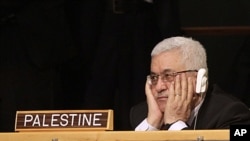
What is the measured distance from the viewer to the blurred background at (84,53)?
14.2 feet

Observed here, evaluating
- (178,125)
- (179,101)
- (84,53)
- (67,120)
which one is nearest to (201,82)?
(179,101)

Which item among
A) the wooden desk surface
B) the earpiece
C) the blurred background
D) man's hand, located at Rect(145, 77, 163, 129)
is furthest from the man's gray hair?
the wooden desk surface

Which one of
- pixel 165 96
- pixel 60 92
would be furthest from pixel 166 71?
pixel 60 92

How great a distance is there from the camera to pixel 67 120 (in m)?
2.87

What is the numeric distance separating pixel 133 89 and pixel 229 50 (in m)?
0.62

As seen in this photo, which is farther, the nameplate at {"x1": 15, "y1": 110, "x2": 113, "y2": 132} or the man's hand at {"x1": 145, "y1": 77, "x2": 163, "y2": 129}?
the man's hand at {"x1": 145, "y1": 77, "x2": 163, "y2": 129}

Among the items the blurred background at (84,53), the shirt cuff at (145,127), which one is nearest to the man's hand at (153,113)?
the shirt cuff at (145,127)

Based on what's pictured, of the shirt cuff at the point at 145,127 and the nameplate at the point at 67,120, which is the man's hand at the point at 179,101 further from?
the nameplate at the point at 67,120

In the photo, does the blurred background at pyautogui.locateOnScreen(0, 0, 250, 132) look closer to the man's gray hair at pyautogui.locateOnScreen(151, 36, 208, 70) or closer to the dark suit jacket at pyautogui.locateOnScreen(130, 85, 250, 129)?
the man's gray hair at pyautogui.locateOnScreen(151, 36, 208, 70)

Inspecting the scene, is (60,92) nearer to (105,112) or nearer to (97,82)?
(97,82)

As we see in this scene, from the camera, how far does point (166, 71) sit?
356cm

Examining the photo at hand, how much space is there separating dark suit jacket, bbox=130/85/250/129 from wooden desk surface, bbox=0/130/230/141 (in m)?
0.60

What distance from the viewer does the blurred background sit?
4340mm

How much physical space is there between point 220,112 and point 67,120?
77 centimetres
